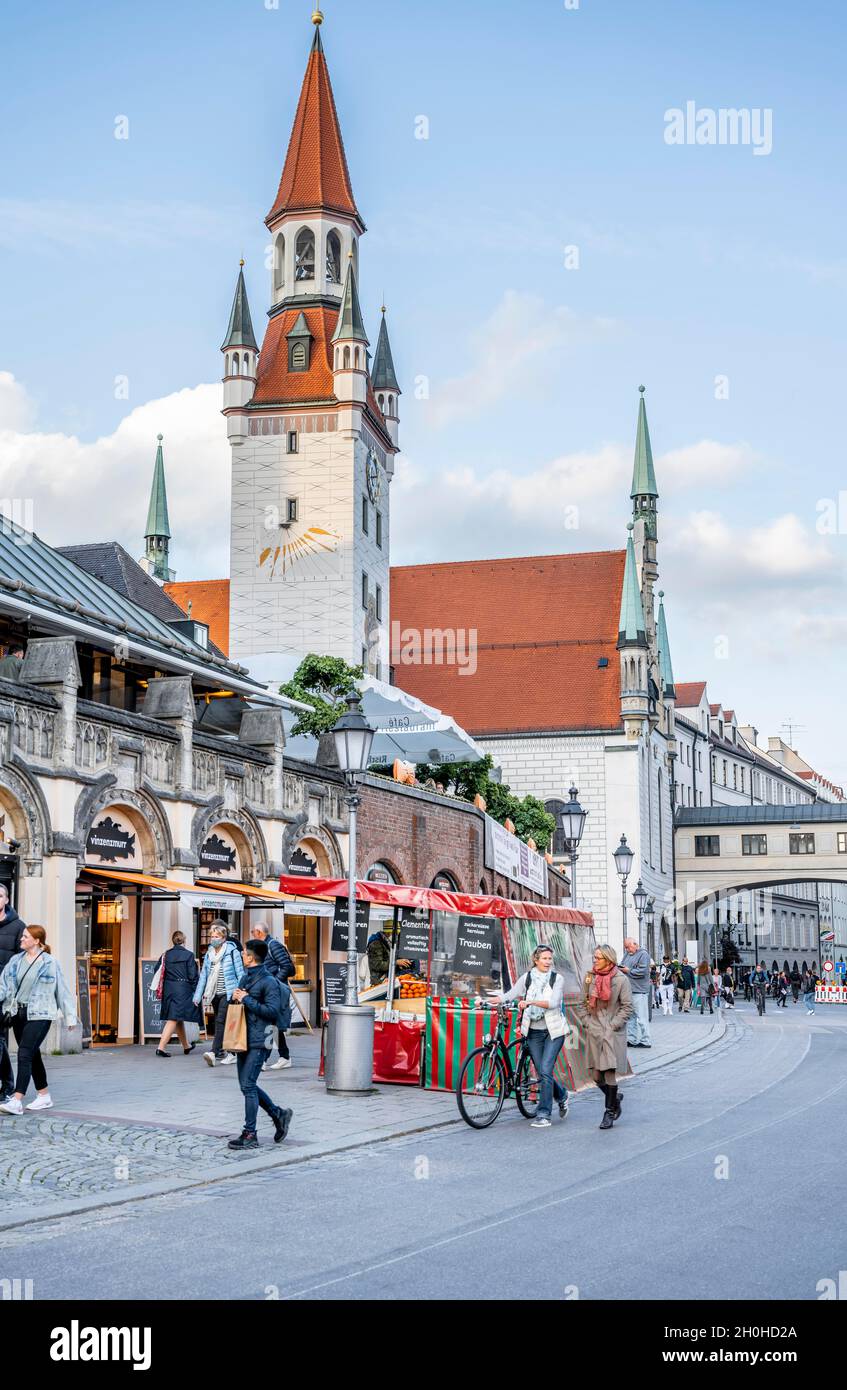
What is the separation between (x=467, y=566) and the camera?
262ft

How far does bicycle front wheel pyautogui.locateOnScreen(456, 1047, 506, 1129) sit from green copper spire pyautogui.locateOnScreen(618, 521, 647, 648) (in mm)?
57650

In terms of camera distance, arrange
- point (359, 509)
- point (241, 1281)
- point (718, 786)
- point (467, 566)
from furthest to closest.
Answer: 1. point (718, 786)
2. point (467, 566)
3. point (359, 509)
4. point (241, 1281)

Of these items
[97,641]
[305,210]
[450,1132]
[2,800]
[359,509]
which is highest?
[305,210]

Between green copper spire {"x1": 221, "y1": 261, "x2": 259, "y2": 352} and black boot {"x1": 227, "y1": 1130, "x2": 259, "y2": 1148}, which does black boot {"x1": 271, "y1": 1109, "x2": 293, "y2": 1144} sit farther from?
green copper spire {"x1": 221, "y1": 261, "x2": 259, "y2": 352}

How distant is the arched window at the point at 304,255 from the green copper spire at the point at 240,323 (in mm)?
2493

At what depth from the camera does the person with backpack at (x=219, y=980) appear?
1524 cm

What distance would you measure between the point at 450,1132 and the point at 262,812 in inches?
561

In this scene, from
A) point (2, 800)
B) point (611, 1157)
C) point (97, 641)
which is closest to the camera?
point (611, 1157)

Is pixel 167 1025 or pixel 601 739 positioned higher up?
pixel 601 739

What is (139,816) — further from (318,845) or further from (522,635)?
(522,635)

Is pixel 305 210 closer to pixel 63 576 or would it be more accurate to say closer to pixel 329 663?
pixel 329 663

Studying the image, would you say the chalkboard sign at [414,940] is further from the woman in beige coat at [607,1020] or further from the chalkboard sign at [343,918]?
the woman in beige coat at [607,1020]

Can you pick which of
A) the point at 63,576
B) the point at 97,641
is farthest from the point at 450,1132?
the point at 63,576

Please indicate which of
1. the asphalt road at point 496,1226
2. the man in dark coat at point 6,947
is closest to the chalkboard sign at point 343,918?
the man in dark coat at point 6,947
